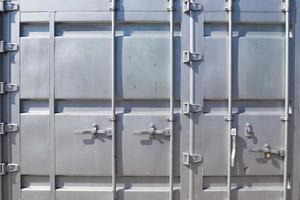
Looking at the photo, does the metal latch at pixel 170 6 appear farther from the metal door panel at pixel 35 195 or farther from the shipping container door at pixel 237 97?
the metal door panel at pixel 35 195

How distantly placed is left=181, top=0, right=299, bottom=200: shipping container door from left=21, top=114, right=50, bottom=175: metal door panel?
1175mm

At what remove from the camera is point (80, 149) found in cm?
278

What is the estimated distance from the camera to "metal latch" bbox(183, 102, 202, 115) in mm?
2725

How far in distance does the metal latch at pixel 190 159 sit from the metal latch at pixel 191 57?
0.79 m

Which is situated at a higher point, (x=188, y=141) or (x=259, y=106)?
(x=259, y=106)

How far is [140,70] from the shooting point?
9.07ft

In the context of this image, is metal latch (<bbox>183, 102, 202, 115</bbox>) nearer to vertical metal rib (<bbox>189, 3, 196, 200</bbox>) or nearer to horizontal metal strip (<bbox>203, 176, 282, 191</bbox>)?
vertical metal rib (<bbox>189, 3, 196, 200</bbox>)

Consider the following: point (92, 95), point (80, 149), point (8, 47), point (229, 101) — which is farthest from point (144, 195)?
point (8, 47)

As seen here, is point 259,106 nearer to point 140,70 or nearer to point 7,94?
point 140,70

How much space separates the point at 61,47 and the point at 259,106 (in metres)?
1.76

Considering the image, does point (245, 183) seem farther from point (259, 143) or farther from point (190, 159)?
point (190, 159)

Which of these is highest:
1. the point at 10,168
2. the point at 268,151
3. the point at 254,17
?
the point at 254,17

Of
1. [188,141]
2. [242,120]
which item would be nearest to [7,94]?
[188,141]

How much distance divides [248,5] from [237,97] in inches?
30.7
